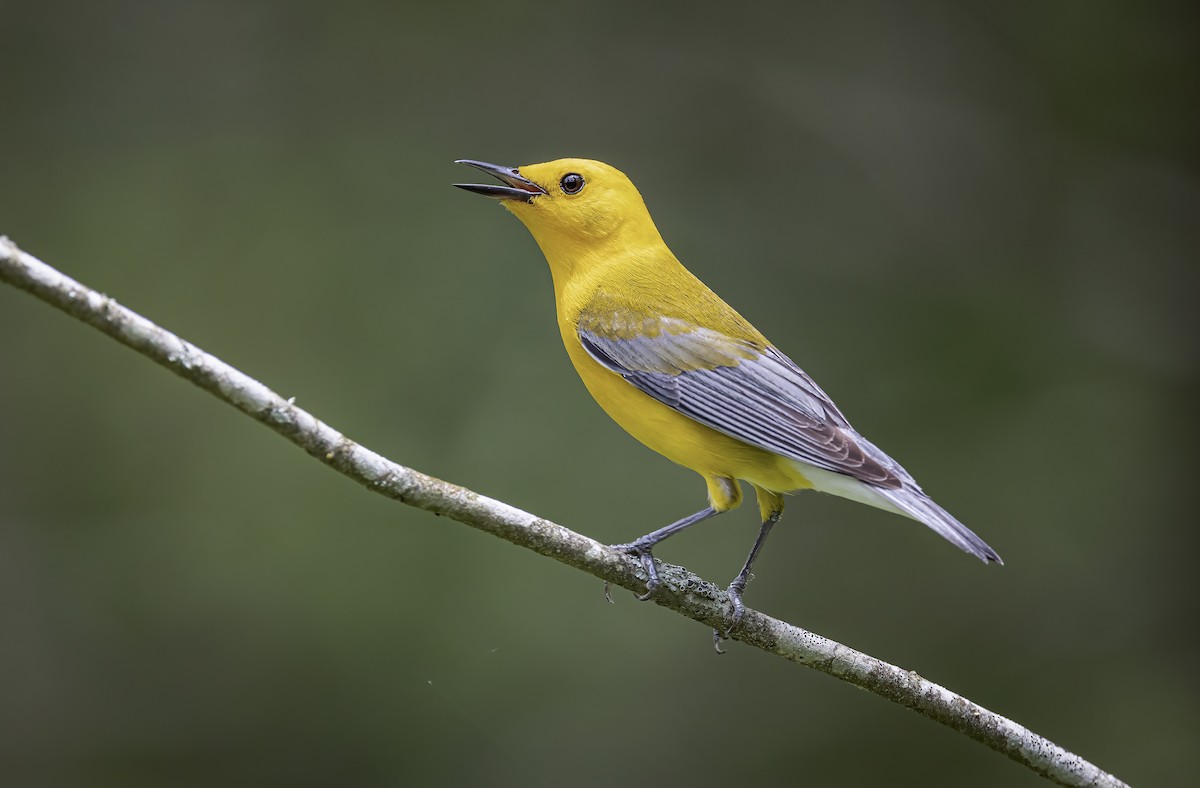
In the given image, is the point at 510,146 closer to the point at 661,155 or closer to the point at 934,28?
the point at 661,155

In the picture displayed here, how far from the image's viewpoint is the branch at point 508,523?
2516mm

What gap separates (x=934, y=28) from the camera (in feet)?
25.7

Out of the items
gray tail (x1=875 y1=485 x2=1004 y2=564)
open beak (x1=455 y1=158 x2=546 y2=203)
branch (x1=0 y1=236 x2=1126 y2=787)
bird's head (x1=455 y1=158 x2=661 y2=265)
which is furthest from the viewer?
bird's head (x1=455 y1=158 x2=661 y2=265)

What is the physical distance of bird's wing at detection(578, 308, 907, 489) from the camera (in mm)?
3613

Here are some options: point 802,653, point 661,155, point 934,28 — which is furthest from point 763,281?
point 802,653

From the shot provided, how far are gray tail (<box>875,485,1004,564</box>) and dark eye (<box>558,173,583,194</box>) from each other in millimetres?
1594

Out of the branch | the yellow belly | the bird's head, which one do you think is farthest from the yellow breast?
the bird's head

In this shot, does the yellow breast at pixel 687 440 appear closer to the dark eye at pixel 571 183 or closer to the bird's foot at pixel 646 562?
the bird's foot at pixel 646 562

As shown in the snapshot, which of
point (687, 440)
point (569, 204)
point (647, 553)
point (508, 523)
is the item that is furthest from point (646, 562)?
point (569, 204)

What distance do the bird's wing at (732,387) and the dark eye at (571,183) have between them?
508 millimetres

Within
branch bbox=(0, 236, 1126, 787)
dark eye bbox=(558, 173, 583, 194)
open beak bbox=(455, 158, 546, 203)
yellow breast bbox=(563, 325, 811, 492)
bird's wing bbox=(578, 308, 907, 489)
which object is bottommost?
branch bbox=(0, 236, 1126, 787)

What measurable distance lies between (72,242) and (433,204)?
7.51ft

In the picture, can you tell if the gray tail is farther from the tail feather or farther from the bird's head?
the bird's head

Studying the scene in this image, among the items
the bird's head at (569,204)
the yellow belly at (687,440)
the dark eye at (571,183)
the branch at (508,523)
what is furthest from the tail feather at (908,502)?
the dark eye at (571,183)
